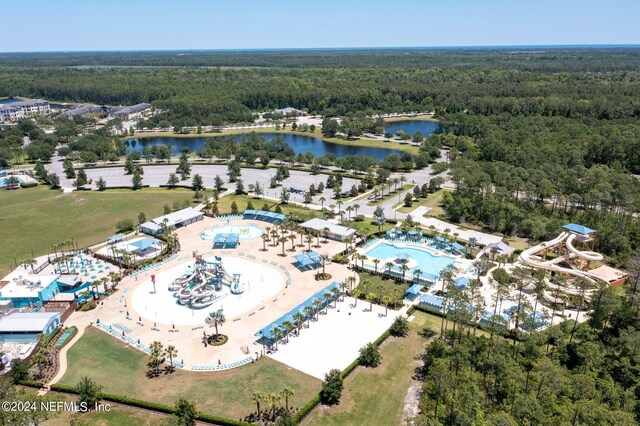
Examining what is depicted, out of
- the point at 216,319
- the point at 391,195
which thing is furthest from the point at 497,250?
the point at 216,319

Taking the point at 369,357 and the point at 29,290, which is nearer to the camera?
the point at 369,357

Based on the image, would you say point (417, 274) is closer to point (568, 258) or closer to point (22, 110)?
point (568, 258)

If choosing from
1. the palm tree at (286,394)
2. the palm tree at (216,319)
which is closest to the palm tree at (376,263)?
the palm tree at (216,319)

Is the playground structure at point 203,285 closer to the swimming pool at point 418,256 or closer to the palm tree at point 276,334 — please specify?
the palm tree at point 276,334

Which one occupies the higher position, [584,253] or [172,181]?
[584,253]

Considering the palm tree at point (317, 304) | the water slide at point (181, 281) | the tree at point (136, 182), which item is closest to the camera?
the palm tree at point (317, 304)

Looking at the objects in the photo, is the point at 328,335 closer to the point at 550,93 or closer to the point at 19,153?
the point at 19,153

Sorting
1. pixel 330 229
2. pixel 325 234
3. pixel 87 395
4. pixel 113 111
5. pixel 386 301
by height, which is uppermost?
pixel 113 111

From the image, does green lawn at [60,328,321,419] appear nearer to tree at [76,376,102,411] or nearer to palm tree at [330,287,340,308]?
tree at [76,376,102,411]
